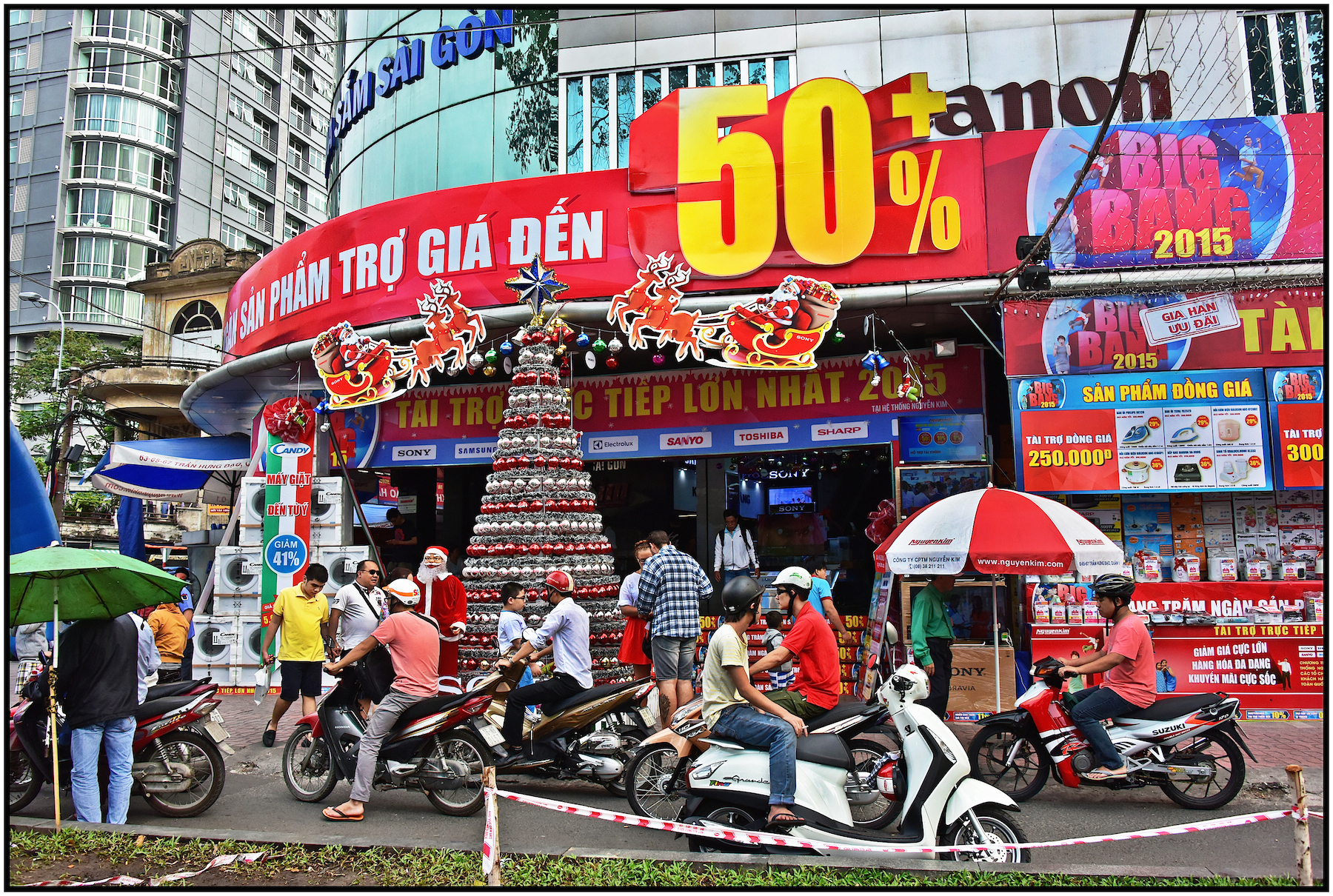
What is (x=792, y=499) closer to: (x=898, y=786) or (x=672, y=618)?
(x=672, y=618)

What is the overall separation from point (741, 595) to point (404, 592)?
2.89 m

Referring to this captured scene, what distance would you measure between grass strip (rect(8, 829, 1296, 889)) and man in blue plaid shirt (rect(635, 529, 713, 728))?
10.1 feet

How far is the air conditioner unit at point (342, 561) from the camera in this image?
492 inches

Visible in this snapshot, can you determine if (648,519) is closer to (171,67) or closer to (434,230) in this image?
(434,230)

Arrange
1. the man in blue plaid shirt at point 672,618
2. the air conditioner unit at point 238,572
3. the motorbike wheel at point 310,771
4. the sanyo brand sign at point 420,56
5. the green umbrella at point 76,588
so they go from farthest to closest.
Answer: the sanyo brand sign at point 420,56 < the air conditioner unit at point 238,572 < the man in blue plaid shirt at point 672,618 < the motorbike wheel at point 310,771 < the green umbrella at point 76,588

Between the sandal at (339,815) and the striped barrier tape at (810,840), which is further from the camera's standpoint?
the sandal at (339,815)

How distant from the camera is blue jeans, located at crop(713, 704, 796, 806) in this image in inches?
193

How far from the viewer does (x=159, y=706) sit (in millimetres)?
6434

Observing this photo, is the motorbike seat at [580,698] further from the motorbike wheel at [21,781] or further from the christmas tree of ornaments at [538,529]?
the motorbike wheel at [21,781]

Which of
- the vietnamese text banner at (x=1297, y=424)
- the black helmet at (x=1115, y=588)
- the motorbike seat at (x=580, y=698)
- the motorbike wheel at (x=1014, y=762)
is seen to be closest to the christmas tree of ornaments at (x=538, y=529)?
the motorbike seat at (x=580, y=698)

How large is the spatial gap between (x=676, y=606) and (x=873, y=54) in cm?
1051

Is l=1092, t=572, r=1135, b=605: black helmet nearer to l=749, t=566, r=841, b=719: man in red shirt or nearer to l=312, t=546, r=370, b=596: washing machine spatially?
l=749, t=566, r=841, b=719: man in red shirt

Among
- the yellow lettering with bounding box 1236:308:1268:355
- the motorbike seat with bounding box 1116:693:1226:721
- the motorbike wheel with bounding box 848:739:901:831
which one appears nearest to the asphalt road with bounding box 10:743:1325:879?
the motorbike seat with bounding box 1116:693:1226:721

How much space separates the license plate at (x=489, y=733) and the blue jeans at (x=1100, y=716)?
170 inches
